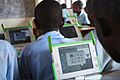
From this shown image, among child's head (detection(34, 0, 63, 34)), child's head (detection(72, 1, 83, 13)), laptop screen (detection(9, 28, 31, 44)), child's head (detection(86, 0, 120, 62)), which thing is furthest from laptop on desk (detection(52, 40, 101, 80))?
child's head (detection(72, 1, 83, 13))

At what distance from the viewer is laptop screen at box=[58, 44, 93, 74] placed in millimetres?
1433

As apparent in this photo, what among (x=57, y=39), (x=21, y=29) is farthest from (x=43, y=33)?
(x=21, y=29)

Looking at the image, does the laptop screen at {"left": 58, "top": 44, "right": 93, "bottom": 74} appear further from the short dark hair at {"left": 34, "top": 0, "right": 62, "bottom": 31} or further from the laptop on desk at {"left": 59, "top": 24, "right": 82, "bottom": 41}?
the laptop on desk at {"left": 59, "top": 24, "right": 82, "bottom": 41}

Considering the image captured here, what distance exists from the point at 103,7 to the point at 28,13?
4120 mm

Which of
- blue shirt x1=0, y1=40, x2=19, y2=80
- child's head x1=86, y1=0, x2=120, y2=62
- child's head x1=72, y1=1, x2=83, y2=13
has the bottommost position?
blue shirt x1=0, y1=40, x2=19, y2=80

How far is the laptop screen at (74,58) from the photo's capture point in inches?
56.4

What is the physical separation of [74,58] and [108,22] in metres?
0.96

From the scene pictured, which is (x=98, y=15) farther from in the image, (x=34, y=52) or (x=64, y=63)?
(x=34, y=52)

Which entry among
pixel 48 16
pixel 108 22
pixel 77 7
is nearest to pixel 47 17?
pixel 48 16

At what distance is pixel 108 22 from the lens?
499 millimetres

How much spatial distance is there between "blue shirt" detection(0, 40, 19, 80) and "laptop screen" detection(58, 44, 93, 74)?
16.0 inches

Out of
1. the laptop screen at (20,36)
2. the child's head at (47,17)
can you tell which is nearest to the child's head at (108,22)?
the child's head at (47,17)

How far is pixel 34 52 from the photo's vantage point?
1.66 meters

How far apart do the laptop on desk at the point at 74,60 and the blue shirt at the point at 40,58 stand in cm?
20
